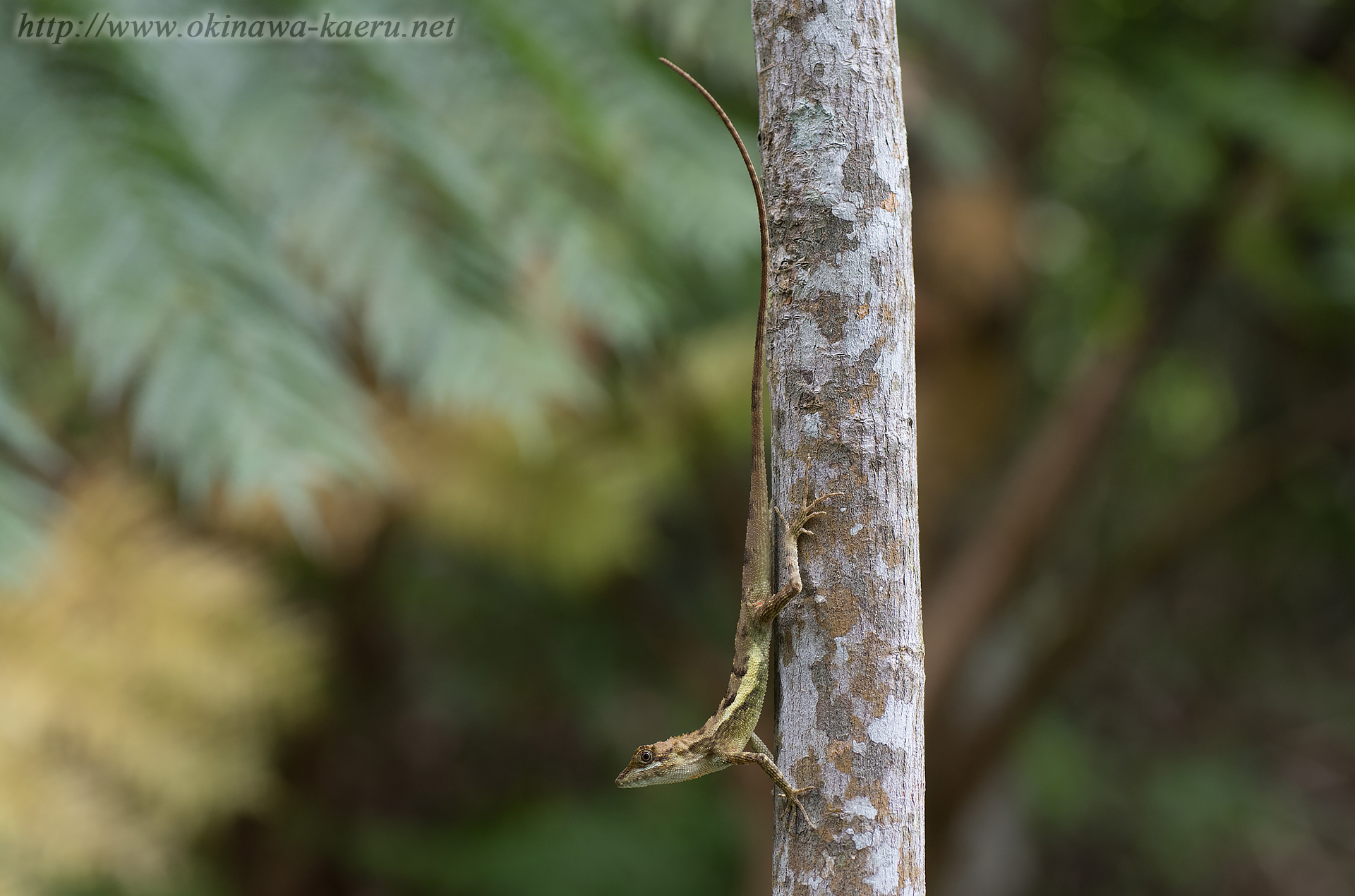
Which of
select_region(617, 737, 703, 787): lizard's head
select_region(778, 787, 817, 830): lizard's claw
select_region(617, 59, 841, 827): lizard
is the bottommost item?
select_region(778, 787, 817, 830): lizard's claw

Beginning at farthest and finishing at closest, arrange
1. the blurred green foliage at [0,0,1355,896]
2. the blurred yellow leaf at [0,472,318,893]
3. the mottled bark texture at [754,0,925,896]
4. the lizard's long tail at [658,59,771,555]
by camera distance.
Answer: the blurred yellow leaf at [0,472,318,893], the blurred green foliage at [0,0,1355,896], the lizard's long tail at [658,59,771,555], the mottled bark texture at [754,0,925,896]

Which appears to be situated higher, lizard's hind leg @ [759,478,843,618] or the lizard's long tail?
the lizard's long tail

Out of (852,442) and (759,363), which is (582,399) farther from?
(852,442)

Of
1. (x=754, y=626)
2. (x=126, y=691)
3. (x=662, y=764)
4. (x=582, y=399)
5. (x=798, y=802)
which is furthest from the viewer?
(x=126, y=691)

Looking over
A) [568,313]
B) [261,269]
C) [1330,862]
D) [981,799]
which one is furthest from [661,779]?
[1330,862]

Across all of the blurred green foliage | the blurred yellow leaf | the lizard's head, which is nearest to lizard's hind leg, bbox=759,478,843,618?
the lizard's head

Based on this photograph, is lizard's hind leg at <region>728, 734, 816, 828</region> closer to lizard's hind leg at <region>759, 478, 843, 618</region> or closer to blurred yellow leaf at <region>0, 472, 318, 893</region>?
lizard's hind leg at <region>759, 478, 843, 618</region>

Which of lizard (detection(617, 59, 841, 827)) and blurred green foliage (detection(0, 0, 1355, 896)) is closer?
lizard (detection(617, 59, 841, 827))

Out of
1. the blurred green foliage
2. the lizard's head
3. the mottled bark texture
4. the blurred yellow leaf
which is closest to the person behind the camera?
the mottled bark texture

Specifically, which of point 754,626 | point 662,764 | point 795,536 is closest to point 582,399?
point 662,764

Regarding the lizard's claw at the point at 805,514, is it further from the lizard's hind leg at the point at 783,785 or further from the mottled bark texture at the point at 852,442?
the lizard's hind leg at the point at 783,785
